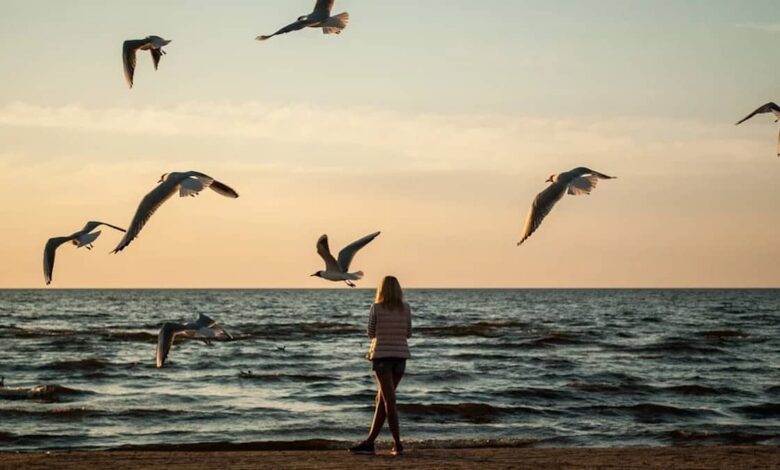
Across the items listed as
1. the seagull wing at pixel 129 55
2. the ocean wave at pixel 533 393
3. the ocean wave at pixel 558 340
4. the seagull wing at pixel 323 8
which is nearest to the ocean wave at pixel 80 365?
the ocean wave at pixel 533 393

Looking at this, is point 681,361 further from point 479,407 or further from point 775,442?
point 775,442

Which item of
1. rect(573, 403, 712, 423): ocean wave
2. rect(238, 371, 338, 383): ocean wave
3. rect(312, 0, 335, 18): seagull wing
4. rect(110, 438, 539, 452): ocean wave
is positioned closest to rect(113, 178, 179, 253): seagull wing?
rect(312, 0, 335, 18): seagull wing

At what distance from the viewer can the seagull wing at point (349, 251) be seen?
11.2 meters

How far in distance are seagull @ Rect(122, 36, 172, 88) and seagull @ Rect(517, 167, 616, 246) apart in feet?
16.2

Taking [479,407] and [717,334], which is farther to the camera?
[717,334]

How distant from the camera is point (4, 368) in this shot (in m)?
25.0

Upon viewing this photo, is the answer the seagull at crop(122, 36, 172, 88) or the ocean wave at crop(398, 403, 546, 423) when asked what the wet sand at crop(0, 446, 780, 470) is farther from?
the ocean wave at crop(398, 403, 546, 423)

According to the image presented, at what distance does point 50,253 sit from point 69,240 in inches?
14.3

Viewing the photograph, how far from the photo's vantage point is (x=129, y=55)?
42.6 feet

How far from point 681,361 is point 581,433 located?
A: 1378 cm

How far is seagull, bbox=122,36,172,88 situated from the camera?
41.8 ft

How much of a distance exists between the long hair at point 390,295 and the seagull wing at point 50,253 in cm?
466

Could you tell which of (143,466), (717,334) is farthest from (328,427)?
(717,334)

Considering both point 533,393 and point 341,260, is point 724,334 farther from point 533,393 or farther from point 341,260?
point 341,260
